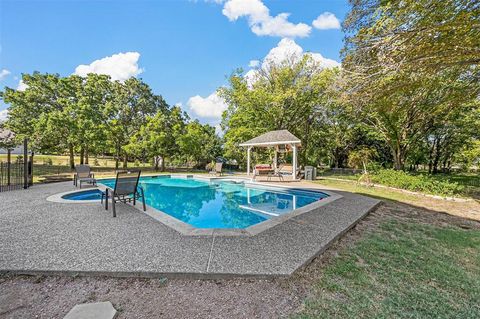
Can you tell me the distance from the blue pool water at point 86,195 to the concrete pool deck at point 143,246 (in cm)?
270

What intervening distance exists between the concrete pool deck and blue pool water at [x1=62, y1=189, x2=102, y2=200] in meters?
2.70

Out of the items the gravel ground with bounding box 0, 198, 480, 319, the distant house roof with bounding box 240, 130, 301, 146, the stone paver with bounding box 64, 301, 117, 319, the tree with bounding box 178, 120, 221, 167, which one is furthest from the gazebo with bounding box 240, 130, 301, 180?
the stone paver with bounding box 64, 301, 117, 319

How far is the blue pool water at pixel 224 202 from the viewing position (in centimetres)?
699

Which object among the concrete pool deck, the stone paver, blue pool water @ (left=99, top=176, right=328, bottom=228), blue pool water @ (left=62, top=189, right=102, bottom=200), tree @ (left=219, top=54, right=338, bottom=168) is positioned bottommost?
blue pool water @ (left=99, top=176, right=328, bottom=228)

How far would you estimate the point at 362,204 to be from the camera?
6824 millimetres

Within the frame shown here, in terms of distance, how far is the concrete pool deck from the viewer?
2787mm

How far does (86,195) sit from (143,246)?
7.15 meters

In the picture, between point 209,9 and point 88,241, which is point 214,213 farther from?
point 209,9

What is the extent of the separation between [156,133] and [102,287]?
1828cm

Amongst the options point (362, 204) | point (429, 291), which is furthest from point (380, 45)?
point (429, 291)

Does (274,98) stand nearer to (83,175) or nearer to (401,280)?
(83,175)

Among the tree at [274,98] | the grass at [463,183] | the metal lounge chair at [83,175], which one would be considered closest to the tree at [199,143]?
the tree at [274,98]

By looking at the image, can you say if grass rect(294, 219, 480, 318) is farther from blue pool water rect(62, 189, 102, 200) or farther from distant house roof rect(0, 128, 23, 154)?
distant house roof rect(0, 128, 23, 154)

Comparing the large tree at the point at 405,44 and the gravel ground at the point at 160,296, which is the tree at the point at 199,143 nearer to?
the large tree at the point at 405,44
